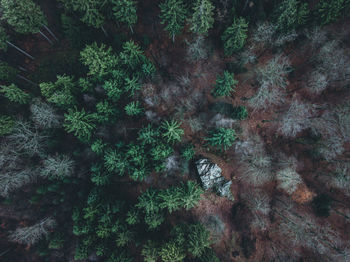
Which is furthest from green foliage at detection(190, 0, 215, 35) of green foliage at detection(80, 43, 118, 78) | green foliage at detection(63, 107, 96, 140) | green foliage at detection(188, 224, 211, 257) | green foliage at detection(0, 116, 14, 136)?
green foliage at detection(0, 116, 14, 136)

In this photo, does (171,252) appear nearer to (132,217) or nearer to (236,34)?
(132,217)

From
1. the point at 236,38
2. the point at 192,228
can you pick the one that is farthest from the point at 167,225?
the point at 236,38

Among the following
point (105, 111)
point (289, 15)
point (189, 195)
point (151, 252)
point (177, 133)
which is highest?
point (289, 15)

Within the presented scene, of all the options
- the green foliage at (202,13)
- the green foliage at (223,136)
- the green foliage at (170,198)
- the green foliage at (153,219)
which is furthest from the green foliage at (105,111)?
the green foliage at (202,13)

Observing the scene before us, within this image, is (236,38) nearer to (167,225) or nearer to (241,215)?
(241,215)

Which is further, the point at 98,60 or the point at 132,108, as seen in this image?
the point at 132,108

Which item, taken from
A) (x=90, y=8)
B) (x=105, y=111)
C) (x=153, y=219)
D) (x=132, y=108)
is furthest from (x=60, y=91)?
(x=153, y=219)

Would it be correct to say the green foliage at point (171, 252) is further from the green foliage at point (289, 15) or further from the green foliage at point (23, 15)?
the green foliage at point (23, 15)
